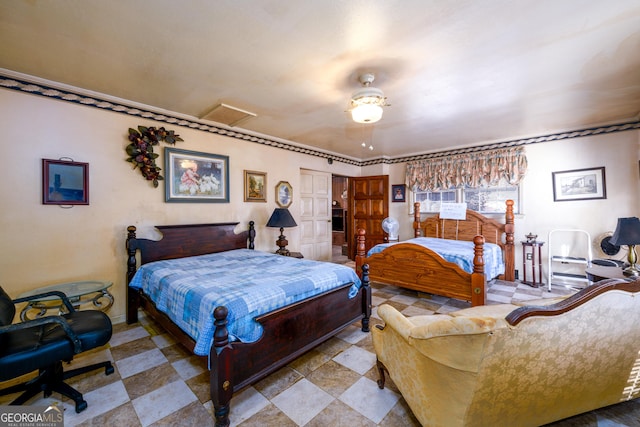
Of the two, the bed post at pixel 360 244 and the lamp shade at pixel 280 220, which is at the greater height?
the lamp shade at pixel 280 220

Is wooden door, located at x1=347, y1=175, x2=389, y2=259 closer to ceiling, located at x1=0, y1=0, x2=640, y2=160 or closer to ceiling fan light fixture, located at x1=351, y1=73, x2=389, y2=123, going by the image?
ceiling, located at x1=0, y1=0, x2=640, y2=160

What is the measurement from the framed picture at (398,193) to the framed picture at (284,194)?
8.16 ft

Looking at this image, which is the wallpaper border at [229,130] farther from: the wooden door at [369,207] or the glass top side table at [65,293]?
the glass top side table at [65,293]

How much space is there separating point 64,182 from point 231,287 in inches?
83.5

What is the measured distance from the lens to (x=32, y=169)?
239 centimetres

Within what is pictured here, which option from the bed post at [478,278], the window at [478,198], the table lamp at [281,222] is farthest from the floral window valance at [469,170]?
the table lamp at [281,222]

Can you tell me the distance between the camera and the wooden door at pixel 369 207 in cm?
577

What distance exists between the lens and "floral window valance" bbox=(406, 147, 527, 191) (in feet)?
14.3

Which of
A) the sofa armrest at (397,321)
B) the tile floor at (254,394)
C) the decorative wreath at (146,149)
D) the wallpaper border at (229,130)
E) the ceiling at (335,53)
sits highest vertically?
the ceiling at (335,53)

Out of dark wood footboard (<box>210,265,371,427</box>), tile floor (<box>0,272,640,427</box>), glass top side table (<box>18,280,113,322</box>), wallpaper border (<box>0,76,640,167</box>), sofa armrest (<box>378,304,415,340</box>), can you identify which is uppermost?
wallpaper border (<box>0,76,640,167</box>)

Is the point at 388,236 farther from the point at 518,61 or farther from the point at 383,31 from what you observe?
the point at 383,31

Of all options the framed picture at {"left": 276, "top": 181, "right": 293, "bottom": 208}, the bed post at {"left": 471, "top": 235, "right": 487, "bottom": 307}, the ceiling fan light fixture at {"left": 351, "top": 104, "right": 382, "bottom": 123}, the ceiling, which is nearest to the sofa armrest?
the ceiling fan light fixture at {"left": 351, "top": 104, "right": 382, "bottom": 123}

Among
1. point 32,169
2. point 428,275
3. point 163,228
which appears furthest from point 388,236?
point 32,169

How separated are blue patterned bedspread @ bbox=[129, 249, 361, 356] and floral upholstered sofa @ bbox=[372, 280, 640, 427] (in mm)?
894
